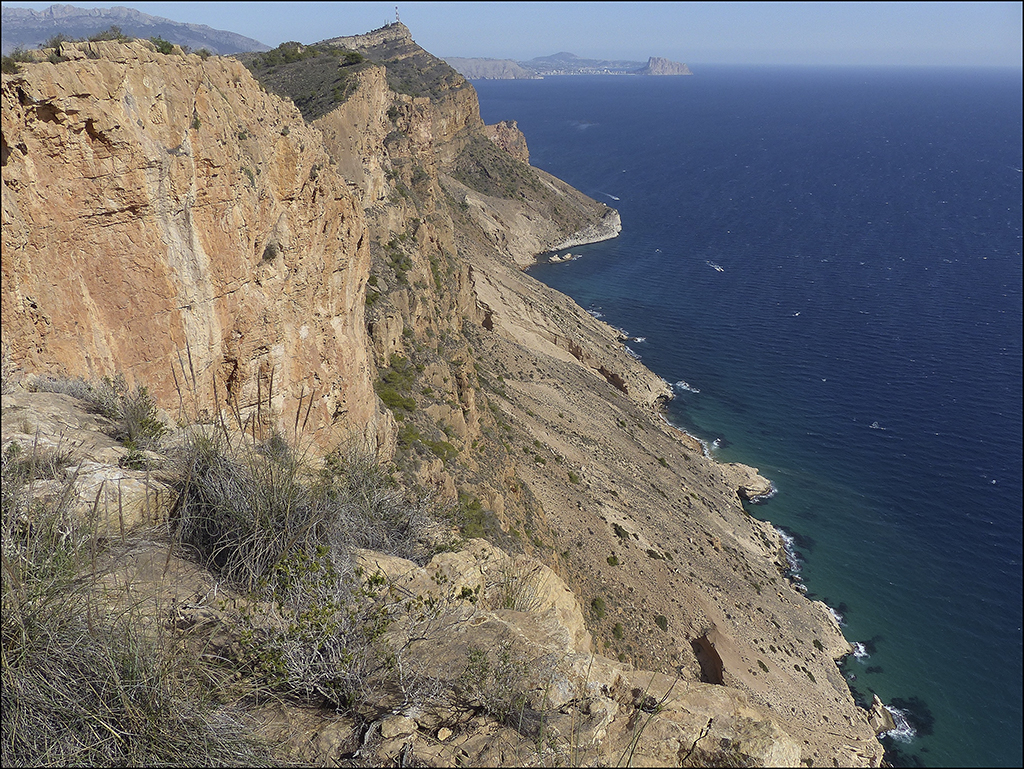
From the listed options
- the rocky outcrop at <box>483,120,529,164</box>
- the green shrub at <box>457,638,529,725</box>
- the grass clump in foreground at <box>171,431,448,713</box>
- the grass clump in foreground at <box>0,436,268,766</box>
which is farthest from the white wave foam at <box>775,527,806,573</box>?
the rocky outcrop at <box>483,120,529,164</box>

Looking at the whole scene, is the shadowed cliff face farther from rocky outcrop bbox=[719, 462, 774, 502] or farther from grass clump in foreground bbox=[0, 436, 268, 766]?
rocky outcrop bbox=[719, 462, 774, 502]

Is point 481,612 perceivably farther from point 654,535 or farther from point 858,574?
point 858,574

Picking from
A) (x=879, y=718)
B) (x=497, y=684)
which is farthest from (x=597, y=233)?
(x=497, y=684)

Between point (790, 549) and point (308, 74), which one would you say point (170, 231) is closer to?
point (308, 74)

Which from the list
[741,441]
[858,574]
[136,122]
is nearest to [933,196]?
[741,441]

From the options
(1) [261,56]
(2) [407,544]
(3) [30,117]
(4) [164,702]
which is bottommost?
(2) [407,544]

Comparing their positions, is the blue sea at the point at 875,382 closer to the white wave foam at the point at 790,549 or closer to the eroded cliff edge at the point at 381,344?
the white wave foam at the point at 790,549
